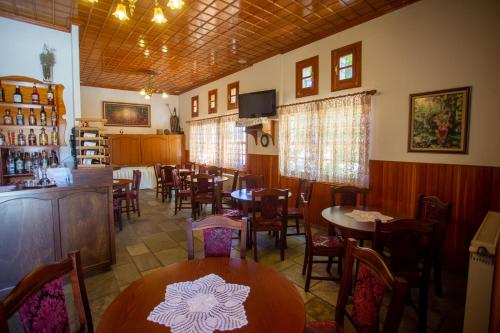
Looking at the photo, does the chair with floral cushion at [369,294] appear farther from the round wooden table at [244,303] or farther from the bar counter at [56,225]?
the bar counter at [56,225]

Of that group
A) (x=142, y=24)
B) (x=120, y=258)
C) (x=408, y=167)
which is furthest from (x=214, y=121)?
(x=408, y=167)

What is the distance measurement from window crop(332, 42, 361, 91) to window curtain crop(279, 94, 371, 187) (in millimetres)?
236

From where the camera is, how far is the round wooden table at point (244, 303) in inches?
41.2

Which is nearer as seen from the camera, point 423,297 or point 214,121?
point 423,297

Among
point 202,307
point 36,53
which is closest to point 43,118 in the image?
point 36,53

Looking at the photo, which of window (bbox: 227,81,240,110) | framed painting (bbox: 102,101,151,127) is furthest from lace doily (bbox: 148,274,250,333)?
framed painting (bbox: 102,101,151,127)

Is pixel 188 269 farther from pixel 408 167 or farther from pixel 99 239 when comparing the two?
pixel 408 167

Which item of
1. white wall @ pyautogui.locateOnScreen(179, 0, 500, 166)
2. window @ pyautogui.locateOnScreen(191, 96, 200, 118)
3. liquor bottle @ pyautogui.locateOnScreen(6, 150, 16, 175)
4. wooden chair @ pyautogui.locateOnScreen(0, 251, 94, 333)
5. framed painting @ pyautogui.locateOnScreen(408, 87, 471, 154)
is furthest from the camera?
window @ pyautogui.locateOnScreen(191, 96, 200, 118)

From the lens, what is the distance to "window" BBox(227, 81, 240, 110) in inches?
247

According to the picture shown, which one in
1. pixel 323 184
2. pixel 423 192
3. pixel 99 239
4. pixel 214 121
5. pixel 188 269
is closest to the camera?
pixel 188 269

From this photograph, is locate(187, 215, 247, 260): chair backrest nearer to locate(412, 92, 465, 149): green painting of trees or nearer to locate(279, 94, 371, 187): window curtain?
locate(279, 94, 371, 187): window curtain

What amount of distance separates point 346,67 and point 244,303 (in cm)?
388

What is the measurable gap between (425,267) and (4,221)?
3656mm

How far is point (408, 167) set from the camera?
3.34 metres
